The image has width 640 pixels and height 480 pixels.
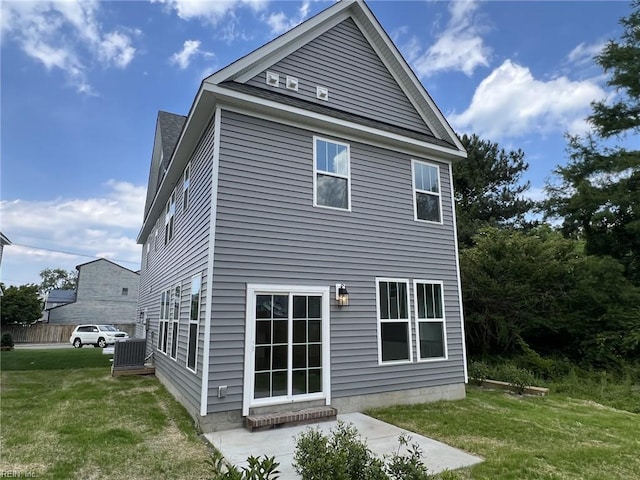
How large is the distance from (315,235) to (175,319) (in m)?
4.14

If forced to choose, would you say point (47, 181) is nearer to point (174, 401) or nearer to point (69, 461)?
point (174, 401)

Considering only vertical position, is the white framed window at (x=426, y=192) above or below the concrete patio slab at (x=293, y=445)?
above

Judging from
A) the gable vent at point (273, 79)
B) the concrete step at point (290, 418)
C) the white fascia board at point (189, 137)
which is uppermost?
the gable vent at point (273, 79)

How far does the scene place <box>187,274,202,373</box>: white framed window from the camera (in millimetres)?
6352

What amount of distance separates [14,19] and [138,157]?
31.6 feet

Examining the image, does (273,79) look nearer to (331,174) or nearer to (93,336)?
(331,174)

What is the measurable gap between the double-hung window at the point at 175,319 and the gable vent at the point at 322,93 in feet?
17.1

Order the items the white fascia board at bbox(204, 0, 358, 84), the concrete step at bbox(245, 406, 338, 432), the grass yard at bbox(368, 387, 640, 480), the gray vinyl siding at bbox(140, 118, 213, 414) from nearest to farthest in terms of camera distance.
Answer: the grass yard at bbox(368, 387, 640, 480), the concrete step at bbox(245, 406, 338, 432), the gray vinyl siding at bbox(140, 118, 213, 414), the white fascia board at bbox(204, 0, 358, 84)

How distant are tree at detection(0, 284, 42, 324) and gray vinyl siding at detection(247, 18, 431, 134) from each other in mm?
32298

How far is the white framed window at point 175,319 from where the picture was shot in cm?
822

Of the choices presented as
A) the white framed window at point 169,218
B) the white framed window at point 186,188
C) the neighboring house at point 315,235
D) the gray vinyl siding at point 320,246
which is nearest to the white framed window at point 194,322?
the neighboring house at point 315,235

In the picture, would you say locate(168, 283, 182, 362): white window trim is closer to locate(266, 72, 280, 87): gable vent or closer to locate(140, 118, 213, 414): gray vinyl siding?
locate(140, 118, 213, 414): gray vinyl siding

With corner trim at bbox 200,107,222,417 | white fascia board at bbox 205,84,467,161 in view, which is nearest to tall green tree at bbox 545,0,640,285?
white fascia board at bbox 205,84,467,161

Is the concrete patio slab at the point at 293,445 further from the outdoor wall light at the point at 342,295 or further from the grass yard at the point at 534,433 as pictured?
the outdoor wall light at the point at 342,295
